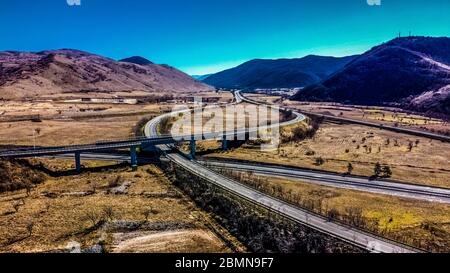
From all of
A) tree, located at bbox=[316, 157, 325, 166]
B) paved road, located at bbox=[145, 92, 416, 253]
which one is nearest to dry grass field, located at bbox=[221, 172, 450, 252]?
paved road, located at bbox=[145, 92, 416, 253]

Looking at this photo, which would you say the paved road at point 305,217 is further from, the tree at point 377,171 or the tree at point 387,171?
the tree at point 387,171

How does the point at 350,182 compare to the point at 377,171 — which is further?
the point at 377,171

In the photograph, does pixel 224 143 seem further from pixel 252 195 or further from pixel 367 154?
pixel 252 195

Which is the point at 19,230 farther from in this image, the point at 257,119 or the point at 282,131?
the point at 257,119

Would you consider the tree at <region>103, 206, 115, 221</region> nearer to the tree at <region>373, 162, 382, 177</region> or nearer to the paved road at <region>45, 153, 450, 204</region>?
the paved road at <region>45, 153, 450, 204</region>

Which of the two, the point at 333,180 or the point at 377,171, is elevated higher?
the point at 377,171

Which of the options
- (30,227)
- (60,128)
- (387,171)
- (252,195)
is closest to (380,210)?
(252,195)
